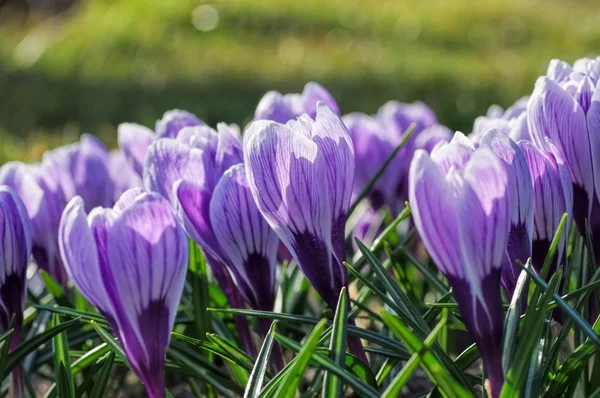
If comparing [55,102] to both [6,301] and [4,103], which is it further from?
[6,301]

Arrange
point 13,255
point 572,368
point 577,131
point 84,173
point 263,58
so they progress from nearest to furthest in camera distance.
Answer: point 572,368, point 577,131, point 13,255, point 84,173, point 263,58

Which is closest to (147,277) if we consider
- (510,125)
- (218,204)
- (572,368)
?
(218,204)

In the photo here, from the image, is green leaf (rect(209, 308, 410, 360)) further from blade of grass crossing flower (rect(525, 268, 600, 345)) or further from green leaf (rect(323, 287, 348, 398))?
blade of grass crossing flower (rect(525, 268, 600, 345))

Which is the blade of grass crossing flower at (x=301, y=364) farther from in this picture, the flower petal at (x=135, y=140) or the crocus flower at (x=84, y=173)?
the crocus flower at (x=84, y=173)

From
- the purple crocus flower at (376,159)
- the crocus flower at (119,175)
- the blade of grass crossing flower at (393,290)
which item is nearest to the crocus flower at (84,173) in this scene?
the crocus flower at (119,175)

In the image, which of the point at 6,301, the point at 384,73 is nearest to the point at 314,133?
the point at 6,301

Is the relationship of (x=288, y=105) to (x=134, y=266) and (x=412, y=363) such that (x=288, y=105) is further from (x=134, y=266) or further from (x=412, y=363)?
(x=412, y=363)
